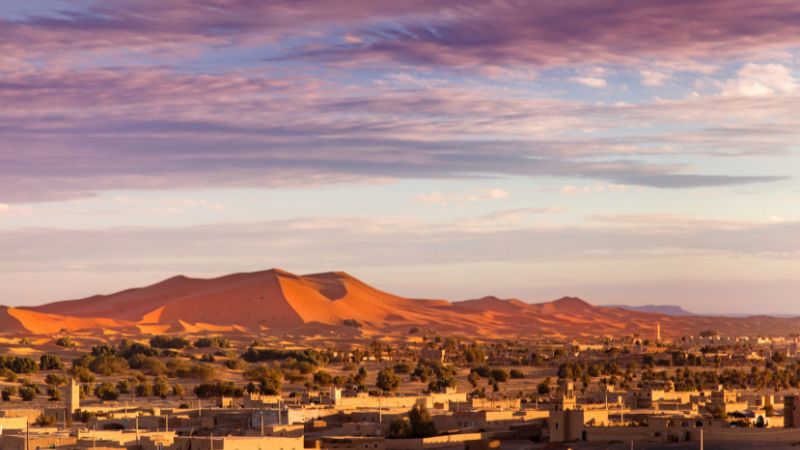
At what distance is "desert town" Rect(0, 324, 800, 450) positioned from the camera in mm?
52781

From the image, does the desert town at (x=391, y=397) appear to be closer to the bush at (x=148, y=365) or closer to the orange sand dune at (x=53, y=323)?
the bush at (x=148, y=365)

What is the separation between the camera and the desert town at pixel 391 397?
173 feet

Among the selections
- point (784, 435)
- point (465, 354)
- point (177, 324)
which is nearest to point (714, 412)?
point (784, 435)

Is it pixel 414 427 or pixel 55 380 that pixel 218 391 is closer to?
pixel 55 380

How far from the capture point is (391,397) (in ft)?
242

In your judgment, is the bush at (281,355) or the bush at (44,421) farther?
the bush at (281,355)

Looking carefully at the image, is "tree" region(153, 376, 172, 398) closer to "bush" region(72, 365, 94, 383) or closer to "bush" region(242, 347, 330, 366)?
"bush" region(72, 365, 94, 383)

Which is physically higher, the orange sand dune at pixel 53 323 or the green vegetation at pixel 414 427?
the orange sand dune at pixel 53 323

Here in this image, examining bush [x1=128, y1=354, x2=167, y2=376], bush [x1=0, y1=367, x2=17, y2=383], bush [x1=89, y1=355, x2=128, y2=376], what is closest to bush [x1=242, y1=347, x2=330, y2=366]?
bush [x1=128, y1=354, x2=167, y2=376]

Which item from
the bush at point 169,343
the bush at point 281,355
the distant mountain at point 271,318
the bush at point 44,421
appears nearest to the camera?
the bush at point 44,421

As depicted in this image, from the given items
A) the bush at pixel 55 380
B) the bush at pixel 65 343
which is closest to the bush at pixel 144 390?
the bush at pixel 55 380

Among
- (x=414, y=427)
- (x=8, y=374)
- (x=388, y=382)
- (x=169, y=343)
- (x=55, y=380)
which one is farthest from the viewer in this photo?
(x=169, y=343)

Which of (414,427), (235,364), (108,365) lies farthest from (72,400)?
(235,364)

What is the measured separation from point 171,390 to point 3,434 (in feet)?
111
